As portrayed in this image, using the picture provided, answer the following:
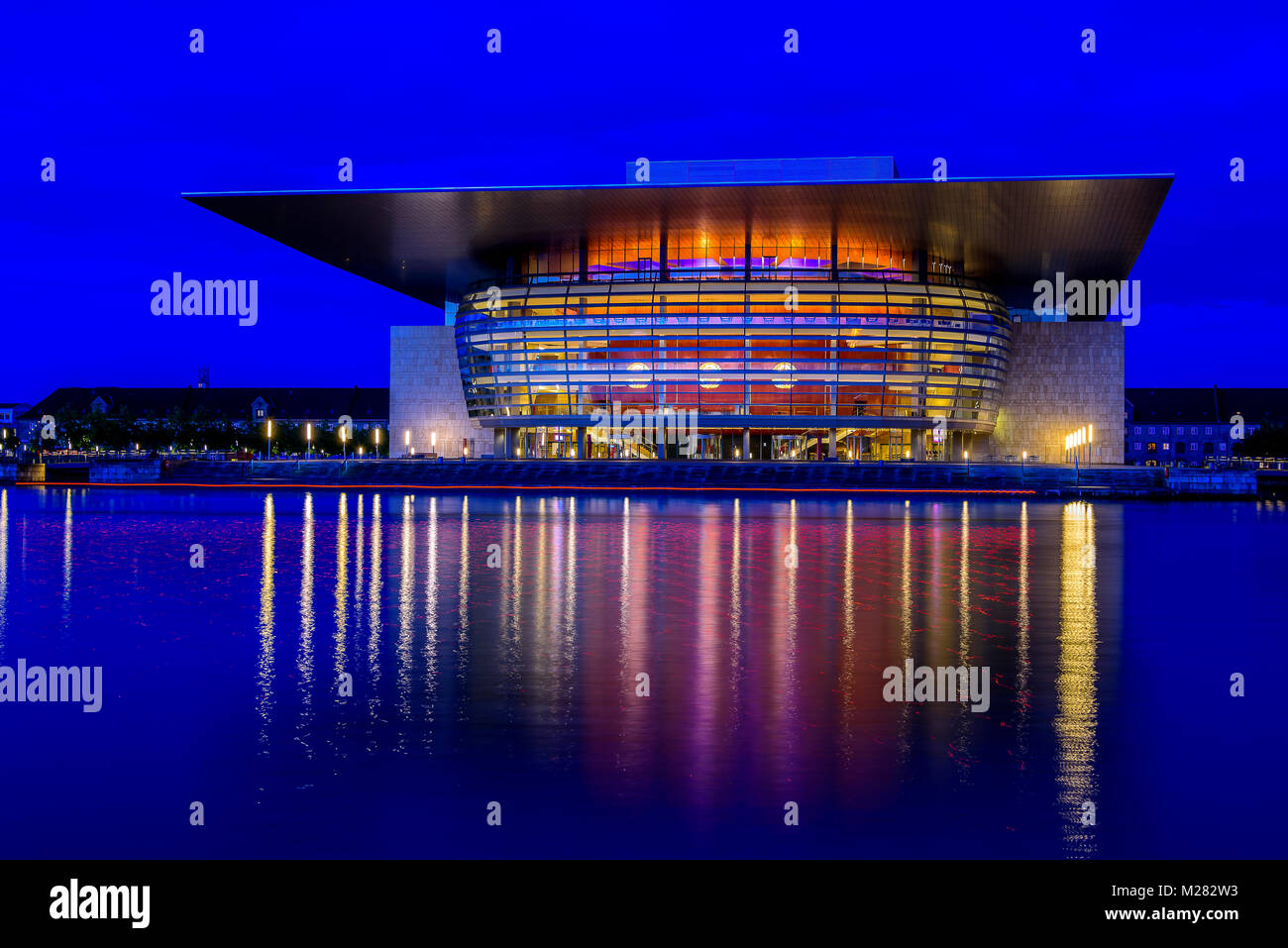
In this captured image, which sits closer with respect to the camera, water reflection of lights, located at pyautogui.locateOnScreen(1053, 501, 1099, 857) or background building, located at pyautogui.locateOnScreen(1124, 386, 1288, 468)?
water reflection of lights, located at pyautogui.locateOnScreen(1053, 501, 1099, 857)

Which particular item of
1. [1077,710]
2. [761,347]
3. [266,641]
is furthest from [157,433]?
[1077,710]

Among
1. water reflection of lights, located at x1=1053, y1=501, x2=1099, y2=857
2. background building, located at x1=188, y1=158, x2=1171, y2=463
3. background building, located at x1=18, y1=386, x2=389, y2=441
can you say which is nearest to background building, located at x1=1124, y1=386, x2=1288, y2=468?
background building, located at x1=188, y1=158, x2=1171, y2=463

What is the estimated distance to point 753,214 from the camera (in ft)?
191

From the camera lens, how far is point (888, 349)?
67.3 meters

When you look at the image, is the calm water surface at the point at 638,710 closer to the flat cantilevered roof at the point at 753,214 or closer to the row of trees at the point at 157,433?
the flat cantilevered roof at the point at 753,214

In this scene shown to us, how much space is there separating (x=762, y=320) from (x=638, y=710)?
198 ft

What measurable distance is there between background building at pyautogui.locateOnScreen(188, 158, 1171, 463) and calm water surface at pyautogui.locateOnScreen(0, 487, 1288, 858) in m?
43.2

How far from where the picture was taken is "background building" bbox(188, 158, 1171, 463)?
59.7 metres

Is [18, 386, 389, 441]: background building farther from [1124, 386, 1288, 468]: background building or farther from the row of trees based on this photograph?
[1124, 386, 1288, 468]: background building

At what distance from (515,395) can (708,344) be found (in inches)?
496

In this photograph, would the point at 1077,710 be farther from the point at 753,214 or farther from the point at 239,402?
the point at 239,402

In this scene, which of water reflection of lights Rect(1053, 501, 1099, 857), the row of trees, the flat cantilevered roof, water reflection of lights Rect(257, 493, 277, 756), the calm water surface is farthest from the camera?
the row of trees
